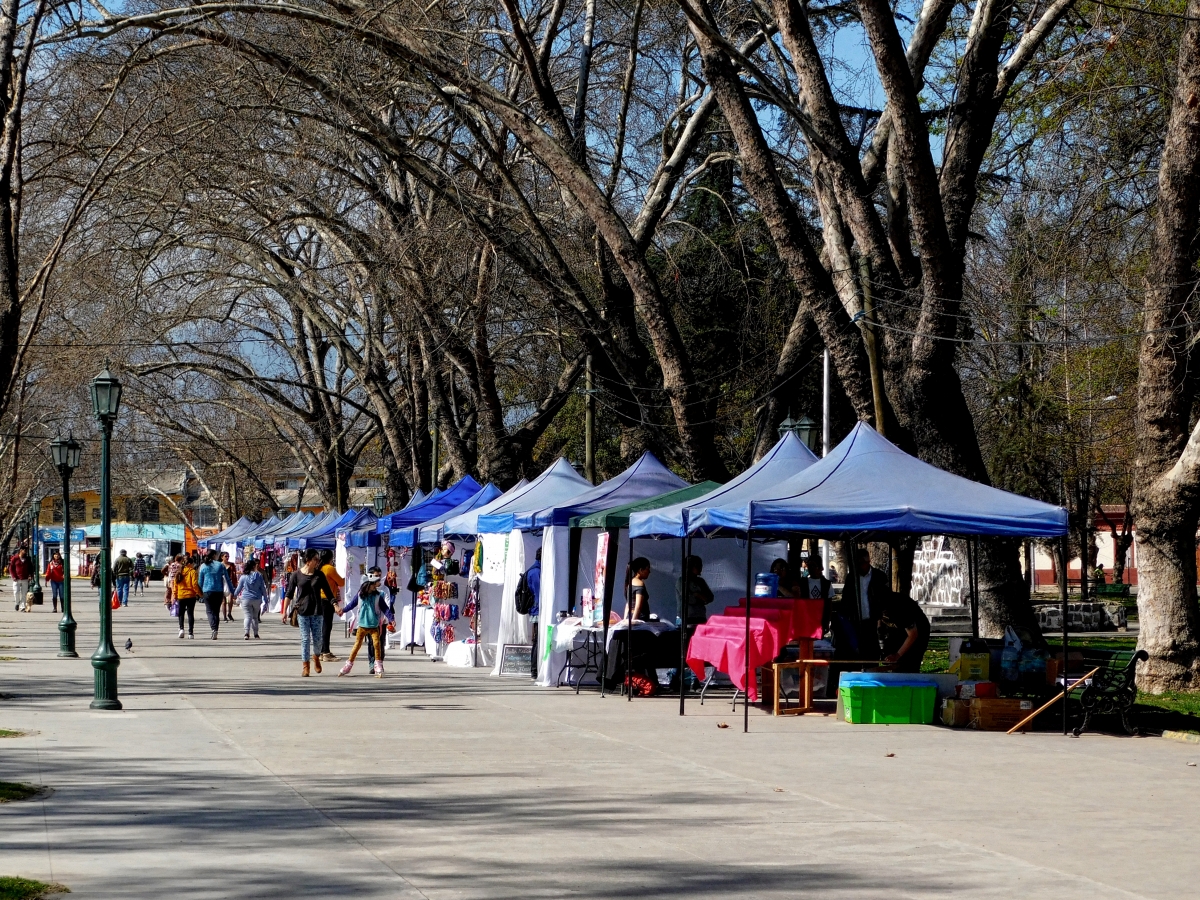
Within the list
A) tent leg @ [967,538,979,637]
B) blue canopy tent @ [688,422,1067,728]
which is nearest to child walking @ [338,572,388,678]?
blue canopy tent @ [688,422,1067,728]

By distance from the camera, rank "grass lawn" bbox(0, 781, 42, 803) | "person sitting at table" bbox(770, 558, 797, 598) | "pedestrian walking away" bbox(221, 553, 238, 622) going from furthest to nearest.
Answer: "pedestrian walking away" bbox(221, 553, 238, 622) → "person sitting at table" bbox(770, 558, 797, 598) → "grass lawn" bbox(0, 781, 42, 803)

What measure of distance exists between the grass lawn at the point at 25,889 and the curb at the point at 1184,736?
10.9 metres

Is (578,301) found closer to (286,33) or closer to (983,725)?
(286,33)

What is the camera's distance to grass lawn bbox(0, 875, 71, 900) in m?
7.13

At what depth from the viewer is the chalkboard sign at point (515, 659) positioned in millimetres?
23688

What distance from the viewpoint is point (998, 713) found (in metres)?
15.9

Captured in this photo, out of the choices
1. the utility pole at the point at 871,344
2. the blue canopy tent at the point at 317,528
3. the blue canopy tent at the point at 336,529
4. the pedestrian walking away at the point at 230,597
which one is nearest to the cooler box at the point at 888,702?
the utility pole at the point at 871,344

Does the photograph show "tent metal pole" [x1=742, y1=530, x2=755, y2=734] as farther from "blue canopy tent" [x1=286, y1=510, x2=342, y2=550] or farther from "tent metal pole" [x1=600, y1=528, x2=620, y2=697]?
"blue canopy tent" [x1=286, y1=510, x2=342, y2=550]

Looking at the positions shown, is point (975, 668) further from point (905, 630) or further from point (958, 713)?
point (905, 630)

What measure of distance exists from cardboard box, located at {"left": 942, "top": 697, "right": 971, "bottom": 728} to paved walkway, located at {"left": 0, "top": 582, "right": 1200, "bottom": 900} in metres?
Result: 0.78

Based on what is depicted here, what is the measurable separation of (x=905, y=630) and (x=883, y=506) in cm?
218

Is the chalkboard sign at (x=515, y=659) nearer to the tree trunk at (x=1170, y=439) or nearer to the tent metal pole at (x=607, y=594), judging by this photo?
the tent metal pole at (x=607, y=594)

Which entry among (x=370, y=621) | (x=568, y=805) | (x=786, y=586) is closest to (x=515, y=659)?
(x=370, y=621)

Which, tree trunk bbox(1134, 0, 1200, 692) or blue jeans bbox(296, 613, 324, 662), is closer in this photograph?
tree trunk bbox(1134, 0, 1200, 692)
